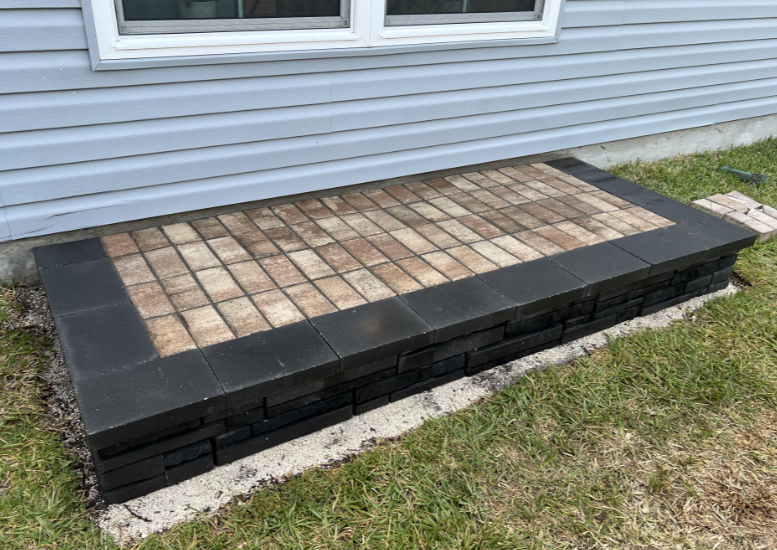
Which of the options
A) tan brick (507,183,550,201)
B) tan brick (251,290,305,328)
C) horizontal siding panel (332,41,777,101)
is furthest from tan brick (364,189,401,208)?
tan brick (251,290,305,328)

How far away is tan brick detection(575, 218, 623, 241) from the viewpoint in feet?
10.8

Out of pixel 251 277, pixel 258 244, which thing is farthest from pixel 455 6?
pixel 251 277

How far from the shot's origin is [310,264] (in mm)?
2863

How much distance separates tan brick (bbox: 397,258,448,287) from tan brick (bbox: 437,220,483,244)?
13.9 inches

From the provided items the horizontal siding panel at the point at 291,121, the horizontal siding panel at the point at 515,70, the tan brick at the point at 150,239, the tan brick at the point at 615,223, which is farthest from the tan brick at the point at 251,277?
the tan brick at the point at 615,223

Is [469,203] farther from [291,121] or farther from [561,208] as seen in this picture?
[291,121]

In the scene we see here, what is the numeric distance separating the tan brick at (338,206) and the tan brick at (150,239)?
35.8 inches

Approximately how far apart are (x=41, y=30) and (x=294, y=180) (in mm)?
1358

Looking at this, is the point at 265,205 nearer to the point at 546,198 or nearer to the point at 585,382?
the point at 546,198

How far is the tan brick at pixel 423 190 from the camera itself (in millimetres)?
3695

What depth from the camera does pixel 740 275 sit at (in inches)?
→ 142

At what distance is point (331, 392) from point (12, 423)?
1.18m

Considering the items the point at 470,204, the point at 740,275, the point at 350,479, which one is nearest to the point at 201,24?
the point at 470,204

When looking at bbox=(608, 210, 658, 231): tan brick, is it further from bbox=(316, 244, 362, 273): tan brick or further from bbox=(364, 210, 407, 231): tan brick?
bbox=(316, 244, 362, 273): tan brick
